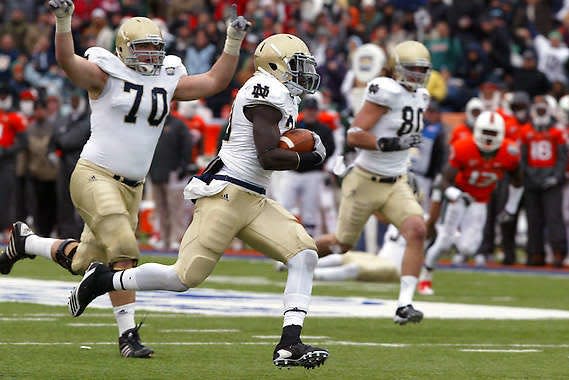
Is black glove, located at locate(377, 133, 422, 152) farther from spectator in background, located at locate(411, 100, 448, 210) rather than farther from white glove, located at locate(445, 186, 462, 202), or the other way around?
spectator in background, located at locate(411, 100, 448, 210)

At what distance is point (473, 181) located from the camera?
44.9 feet

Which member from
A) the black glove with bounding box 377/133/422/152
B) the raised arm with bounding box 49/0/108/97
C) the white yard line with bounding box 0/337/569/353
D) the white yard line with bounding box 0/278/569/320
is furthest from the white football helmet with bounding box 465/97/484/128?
the raised arm with bounding box 49/0/108/97

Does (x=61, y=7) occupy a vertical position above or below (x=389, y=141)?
above

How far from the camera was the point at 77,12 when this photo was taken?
77.1ft

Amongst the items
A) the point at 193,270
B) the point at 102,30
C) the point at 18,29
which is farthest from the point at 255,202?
the point at 18,29

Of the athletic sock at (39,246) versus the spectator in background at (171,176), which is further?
the spectator in background at (171,176)

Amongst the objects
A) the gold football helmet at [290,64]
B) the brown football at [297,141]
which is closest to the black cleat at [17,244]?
the gold football helmet at [290,64]

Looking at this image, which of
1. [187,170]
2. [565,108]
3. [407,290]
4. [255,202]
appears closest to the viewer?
[255,202]

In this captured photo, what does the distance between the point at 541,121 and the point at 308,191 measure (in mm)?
2684

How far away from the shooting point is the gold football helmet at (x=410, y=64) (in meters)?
10.4

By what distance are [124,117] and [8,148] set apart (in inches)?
441

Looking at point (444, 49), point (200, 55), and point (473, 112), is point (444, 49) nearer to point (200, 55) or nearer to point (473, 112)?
point (200, 55)

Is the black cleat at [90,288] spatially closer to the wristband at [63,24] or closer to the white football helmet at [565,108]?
the wristband at [63,24]

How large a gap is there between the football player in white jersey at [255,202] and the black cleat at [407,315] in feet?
7.87
